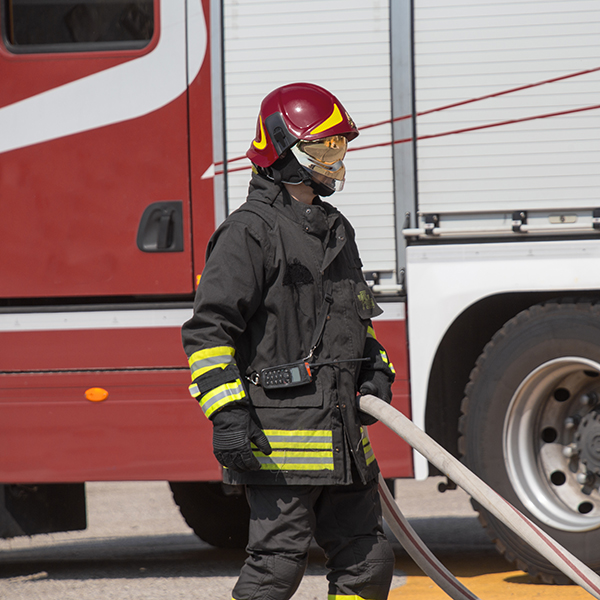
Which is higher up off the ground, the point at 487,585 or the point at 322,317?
the point at 322,317

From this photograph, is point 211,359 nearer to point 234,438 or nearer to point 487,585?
point 234,438

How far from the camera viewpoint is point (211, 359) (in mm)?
2707

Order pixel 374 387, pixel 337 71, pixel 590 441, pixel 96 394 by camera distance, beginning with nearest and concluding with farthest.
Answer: pixel 374 387 → pixel 590 441 → pixel 337 71 → pixel 96 394

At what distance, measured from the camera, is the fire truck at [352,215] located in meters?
4.21

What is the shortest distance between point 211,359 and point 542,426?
222 centimetres

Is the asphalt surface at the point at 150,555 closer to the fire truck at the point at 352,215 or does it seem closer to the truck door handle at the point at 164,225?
the fire truck at the point at 352,215

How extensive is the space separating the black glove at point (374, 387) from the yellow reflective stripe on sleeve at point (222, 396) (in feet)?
1.71

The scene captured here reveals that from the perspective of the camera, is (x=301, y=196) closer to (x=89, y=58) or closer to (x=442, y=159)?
(x=442, y=159)

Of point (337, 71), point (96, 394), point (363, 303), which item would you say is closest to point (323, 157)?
point (363, 303)

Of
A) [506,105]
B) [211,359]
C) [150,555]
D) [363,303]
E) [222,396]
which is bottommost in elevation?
[150,555]

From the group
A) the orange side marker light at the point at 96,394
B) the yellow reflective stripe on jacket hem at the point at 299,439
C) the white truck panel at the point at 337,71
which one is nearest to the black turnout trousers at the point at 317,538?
the yellow reflective stripe on jacket hem at the point at 299,439

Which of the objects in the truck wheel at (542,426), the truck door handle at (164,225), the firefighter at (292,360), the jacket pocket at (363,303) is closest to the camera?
the firefighter at (292,360)

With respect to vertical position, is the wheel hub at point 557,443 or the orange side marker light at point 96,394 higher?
the orange side marker light at point 96,394

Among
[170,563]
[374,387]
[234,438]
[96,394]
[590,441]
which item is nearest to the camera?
[234,438]
